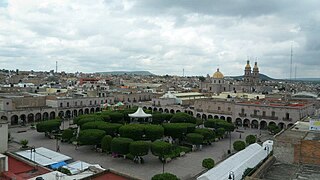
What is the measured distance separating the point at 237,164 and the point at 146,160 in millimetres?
10623

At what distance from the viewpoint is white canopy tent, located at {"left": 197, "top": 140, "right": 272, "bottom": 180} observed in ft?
71.8

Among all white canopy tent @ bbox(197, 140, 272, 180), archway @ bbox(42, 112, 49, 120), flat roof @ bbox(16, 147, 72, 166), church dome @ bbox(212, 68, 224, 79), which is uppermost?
church dome @ bbox(212, 68, 224, 79)

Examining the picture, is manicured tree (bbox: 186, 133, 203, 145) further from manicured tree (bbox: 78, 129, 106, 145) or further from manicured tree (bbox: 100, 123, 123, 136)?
manicured tree (bbox: 78, 129, 106, 145)

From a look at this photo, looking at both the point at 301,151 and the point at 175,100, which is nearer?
the point at 301,151

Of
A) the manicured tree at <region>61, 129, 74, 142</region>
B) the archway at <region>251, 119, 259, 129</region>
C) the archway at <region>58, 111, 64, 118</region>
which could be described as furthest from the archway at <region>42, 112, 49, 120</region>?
the archway at <region>251, 119, 259, 129</region>

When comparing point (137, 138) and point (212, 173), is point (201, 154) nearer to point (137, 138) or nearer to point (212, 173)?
point (137, 138)

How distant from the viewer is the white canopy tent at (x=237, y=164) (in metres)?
21.9

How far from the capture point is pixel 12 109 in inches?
1978

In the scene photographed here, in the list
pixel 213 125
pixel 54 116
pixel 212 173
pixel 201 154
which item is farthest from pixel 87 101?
pixel 212 173

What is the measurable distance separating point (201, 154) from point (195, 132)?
5.23 metres

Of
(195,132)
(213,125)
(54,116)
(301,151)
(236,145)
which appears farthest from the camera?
(54,116)

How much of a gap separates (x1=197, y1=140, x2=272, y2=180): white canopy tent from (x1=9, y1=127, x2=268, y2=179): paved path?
4090mm

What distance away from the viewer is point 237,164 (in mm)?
24766

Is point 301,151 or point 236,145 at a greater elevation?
point 301,151
